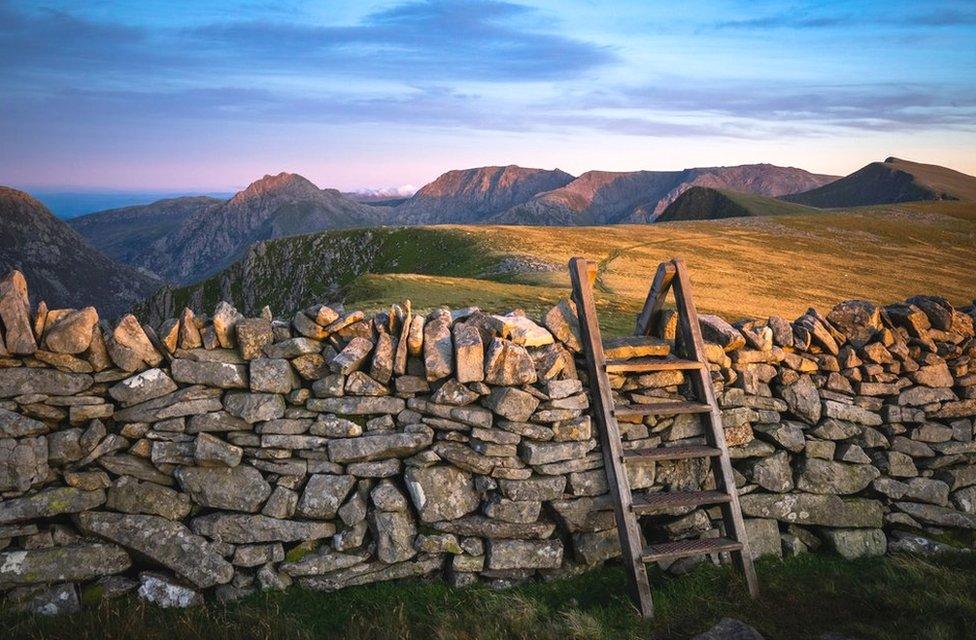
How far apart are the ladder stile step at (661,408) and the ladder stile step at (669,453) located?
0.46m

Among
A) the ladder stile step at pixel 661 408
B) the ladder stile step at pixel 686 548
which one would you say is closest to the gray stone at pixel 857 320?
the ladder stile step at pixel 661 408

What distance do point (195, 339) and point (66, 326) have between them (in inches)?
53.2

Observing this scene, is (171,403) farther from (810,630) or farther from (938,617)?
(938,617)

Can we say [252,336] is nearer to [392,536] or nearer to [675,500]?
[392,536]

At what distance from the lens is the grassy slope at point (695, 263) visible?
2692 centimetres

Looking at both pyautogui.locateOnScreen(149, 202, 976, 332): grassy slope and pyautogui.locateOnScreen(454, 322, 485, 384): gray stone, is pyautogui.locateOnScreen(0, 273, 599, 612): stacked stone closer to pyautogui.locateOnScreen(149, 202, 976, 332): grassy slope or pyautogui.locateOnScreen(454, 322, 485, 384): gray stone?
pyautogui.locateOnScreen(454, 322, 485, 384): gray stone

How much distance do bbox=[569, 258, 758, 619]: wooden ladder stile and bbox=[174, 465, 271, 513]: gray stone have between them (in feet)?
13.9

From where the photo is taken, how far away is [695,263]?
51.4 m

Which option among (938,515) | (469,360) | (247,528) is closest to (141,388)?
(247,528)

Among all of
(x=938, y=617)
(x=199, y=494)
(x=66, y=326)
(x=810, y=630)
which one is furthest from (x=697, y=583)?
(x=66, y=326)

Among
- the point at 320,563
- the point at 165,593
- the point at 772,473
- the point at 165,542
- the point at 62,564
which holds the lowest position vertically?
the point at 165,593

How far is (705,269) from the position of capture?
48.4 m

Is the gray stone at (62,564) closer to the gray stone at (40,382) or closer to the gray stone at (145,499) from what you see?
the gray stone at (145,499)

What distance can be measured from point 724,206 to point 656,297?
17116 centimetres
